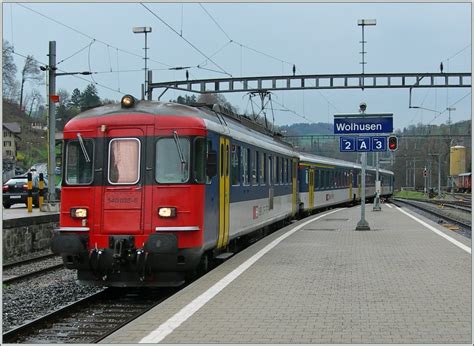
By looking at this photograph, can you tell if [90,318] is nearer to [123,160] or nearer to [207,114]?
[123,160]

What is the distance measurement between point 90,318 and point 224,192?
3575 millimetres

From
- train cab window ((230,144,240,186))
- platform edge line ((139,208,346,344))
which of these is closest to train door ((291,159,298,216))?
train cab window ((230,144,240,186))

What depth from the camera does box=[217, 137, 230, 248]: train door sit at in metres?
11.2

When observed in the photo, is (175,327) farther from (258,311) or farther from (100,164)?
(100,164)

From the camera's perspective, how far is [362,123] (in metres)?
18.7

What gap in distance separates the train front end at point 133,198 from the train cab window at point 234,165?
205 centimetres

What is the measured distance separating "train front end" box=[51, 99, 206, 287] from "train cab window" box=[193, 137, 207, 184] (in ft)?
0.05

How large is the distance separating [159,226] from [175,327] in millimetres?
2967

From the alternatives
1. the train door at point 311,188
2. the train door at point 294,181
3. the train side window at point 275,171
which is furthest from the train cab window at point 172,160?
the train door at point 311,188

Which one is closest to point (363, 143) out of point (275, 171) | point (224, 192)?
point (275, 171)

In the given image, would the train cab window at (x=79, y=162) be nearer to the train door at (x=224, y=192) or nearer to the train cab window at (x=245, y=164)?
the train door at (x=224, y=192)

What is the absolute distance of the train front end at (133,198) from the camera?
9484mm

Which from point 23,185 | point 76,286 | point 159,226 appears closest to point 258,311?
point 159,226

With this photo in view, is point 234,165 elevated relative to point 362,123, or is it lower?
lower
